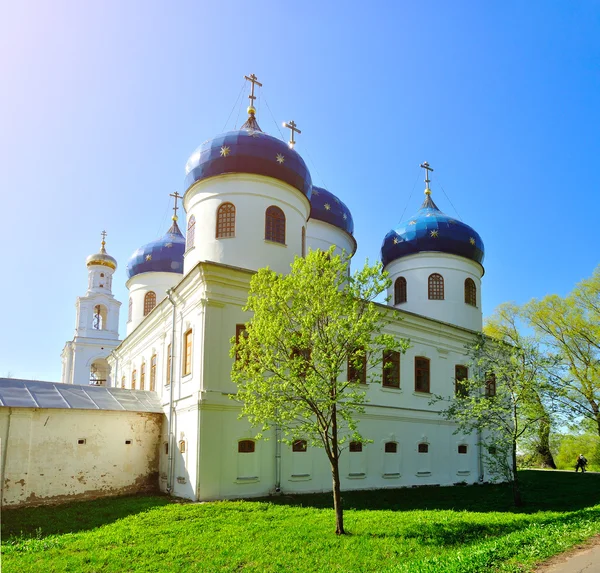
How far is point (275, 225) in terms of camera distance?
60.2 feet

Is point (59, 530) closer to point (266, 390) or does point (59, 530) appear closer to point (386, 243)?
point (266, 390)

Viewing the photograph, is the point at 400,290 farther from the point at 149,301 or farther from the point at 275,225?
the point at 149,301

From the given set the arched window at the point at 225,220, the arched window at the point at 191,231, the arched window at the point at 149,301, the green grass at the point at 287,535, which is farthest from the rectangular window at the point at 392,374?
the arched window at the point at 149,301

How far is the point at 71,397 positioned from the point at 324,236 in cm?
1213

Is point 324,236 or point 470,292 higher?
point 324,236

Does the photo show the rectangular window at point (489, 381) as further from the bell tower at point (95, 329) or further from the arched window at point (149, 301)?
the bell tower at point (95, 329)

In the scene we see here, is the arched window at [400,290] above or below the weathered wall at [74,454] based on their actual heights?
above

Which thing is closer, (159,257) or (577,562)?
(577,562)

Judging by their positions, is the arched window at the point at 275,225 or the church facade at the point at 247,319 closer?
the church facade at the point at 247,319

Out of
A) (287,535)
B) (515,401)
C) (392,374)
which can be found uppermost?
(392,374)

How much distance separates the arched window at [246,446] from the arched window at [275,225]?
20.9 feet

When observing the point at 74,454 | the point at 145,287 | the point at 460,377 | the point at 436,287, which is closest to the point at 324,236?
the point at 436,287

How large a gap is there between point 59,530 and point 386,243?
61.6 feet

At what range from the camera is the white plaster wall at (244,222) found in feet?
58.1
